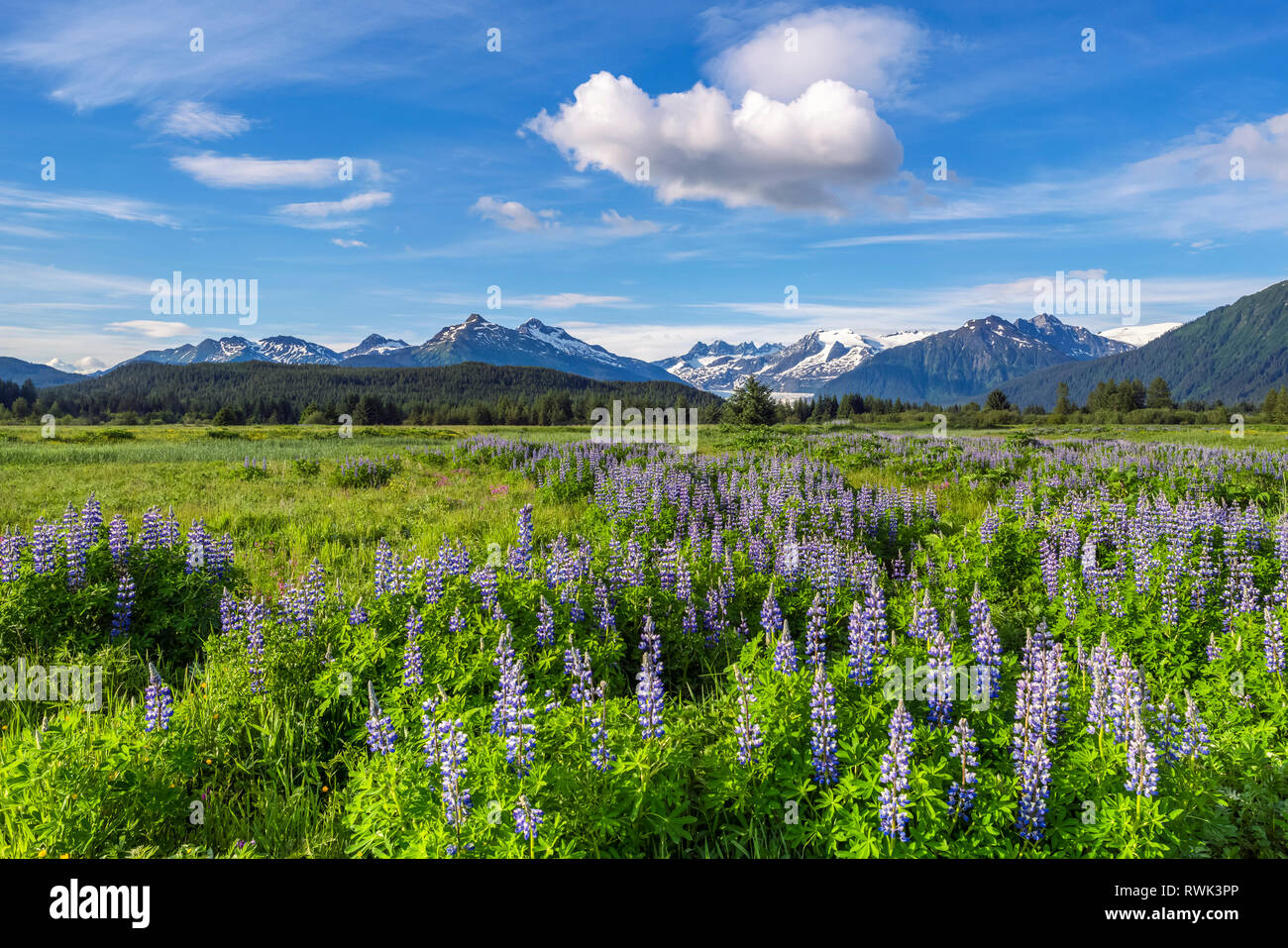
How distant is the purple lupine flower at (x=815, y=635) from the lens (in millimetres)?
5352

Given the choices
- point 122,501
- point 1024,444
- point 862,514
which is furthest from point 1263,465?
point 122,501

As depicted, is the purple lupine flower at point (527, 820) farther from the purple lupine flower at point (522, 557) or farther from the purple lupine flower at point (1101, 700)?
the purple lupine flower at point (522, 557)

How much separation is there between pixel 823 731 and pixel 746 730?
0.50 metres

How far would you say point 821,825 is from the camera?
3.73 metres

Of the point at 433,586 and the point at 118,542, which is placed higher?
the point at 118,542

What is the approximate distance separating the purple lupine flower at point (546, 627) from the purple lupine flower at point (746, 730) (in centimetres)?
223

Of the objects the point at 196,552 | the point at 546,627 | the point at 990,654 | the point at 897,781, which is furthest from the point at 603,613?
the point at 196,552

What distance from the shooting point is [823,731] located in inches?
162

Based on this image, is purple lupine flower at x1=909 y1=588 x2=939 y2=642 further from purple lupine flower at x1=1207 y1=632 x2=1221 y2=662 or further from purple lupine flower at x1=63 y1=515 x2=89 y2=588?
purple lupine flower at x1=63 y1=515 x2=89 y2=588

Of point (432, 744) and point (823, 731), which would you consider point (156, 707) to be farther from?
point (823, 731)

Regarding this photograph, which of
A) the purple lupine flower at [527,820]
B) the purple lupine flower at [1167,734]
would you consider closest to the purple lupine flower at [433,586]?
the purple lupine flower at [527,820]

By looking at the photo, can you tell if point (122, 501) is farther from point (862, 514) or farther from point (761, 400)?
point (761, 400)

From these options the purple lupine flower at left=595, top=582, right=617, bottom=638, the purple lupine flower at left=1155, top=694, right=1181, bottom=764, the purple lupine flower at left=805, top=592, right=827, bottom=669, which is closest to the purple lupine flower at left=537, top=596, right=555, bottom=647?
the purple lupine flower at left=595, top=582, right=617, bottom=638

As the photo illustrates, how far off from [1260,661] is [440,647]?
291 inches
